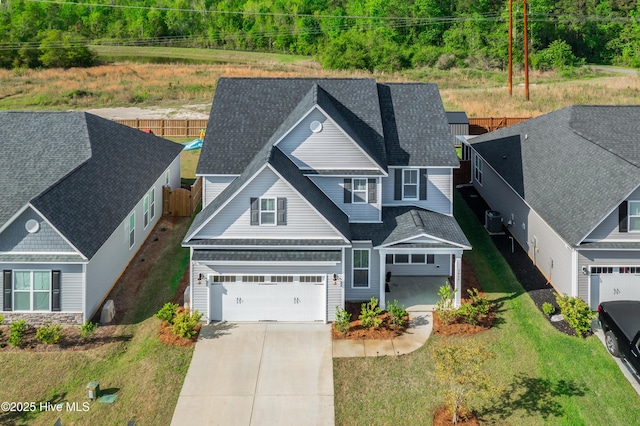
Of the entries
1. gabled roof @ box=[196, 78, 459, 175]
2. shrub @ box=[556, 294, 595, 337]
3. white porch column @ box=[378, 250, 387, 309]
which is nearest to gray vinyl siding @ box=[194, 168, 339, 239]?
white porch column @ box=[378, 250, 387, 309]

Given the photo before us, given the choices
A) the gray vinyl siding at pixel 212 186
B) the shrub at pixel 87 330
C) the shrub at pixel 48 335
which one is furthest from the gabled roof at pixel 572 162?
the shrub at pixel 48 335

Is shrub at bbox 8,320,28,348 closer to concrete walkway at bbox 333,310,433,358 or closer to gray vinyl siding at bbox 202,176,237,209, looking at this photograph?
gray vinyl siding at bbox 202,176,237,209

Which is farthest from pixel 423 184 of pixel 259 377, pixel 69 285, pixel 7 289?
pixel 7 289

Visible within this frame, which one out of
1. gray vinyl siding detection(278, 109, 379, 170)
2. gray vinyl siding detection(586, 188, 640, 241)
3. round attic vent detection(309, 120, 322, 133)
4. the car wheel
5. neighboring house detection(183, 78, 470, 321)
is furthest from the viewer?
gray vinyl siding detection(278, 109, 379, 170)

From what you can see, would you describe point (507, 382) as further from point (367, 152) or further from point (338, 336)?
point (367, 152)

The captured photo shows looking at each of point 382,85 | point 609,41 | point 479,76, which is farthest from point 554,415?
point 609,41

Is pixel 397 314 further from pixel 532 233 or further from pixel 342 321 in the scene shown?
pixel 532 233

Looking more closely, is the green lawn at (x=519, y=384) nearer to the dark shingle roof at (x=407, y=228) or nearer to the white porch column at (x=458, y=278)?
the white porch column at (x=458, y=278)
